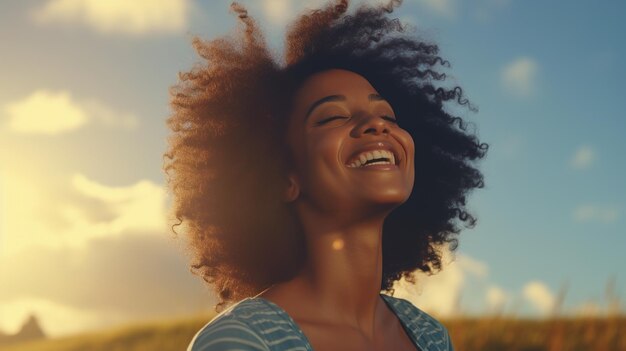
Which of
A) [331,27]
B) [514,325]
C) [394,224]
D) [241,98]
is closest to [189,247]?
[241,98]

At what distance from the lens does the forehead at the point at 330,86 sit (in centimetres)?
451

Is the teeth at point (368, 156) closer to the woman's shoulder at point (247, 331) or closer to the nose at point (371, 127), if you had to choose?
the nose at point (371, 127)

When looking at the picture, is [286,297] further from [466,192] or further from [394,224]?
[466,192]

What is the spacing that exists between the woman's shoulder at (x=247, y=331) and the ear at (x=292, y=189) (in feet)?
2.27

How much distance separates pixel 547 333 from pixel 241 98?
18.5 feet

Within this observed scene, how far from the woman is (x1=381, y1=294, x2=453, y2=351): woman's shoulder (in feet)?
0.03

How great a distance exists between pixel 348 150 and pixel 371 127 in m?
0.19

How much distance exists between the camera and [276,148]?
466 centimetres

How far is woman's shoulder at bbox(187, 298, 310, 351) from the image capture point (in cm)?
346

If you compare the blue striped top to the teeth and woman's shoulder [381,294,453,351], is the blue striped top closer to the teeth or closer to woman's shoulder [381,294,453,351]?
the teeth

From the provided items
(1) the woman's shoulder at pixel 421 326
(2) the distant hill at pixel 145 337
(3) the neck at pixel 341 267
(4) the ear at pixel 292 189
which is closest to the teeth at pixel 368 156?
(3) the neck at pixel 341 267

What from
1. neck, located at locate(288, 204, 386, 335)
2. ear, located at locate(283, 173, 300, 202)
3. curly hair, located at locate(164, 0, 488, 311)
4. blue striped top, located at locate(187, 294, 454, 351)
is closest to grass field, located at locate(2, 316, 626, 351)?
curly hair, located at locate(164, 0, 488, 311)

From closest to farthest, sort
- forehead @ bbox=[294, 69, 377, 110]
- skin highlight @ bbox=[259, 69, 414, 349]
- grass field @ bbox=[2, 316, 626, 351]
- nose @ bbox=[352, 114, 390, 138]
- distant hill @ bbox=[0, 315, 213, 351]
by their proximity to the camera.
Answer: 1. skin highlight @ bbox=[259, 69, 414, 349]
2. nose @ bbox=[352, 114, 390, 138]
3. forehead @ bbox=[294, 69, 377, 110]
4. grass field @ bbox=[2, 316, 626, 351]
5. distant hill @ bbox=[0, 315, 213, 351]

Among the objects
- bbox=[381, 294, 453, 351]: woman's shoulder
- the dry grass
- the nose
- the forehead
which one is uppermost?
the dry grass
